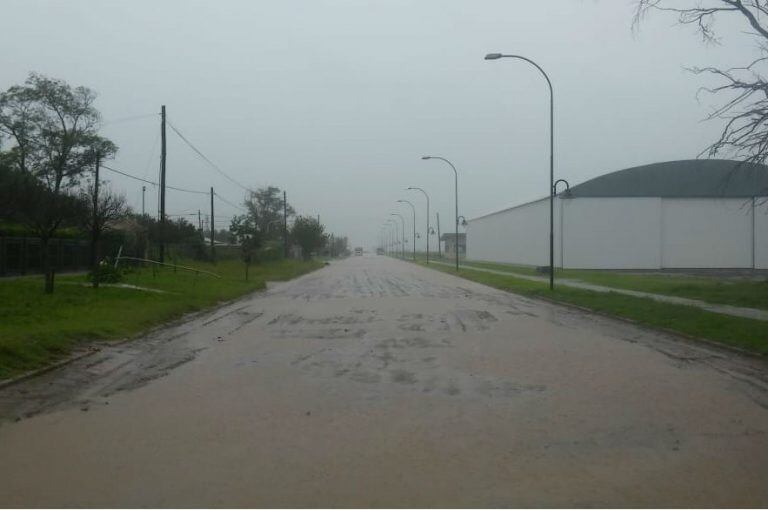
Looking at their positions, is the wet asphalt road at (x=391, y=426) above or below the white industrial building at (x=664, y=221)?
below

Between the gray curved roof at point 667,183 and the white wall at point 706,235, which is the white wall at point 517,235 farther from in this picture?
the white wall at point 706,235

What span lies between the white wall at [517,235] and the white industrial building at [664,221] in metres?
2.22

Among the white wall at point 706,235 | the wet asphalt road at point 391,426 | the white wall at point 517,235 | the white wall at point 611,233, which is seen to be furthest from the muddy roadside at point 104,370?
the white wall at point 706,235

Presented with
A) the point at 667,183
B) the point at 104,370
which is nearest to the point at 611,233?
the point at 667,183

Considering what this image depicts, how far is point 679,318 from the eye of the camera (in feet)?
60.6

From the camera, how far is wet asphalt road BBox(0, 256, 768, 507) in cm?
559

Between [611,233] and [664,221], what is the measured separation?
4.32 m

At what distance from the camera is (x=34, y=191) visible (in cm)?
2156

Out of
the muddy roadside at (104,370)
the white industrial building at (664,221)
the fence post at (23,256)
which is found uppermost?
the white industrial building at (664,221)

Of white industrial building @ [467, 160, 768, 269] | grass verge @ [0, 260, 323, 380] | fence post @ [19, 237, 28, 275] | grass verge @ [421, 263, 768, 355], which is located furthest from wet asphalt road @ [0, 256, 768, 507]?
white industrial building @ [467, 160, 768, 269]

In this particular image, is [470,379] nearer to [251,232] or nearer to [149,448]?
[149,448]

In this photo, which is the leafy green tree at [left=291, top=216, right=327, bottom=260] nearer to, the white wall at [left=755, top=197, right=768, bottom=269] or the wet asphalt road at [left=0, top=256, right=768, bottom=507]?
the white wall at [left=755, top=197, right=768, bottom=269]

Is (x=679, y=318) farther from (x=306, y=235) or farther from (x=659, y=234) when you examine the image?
(x=306, y=235)

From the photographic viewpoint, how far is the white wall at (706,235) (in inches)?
2211
